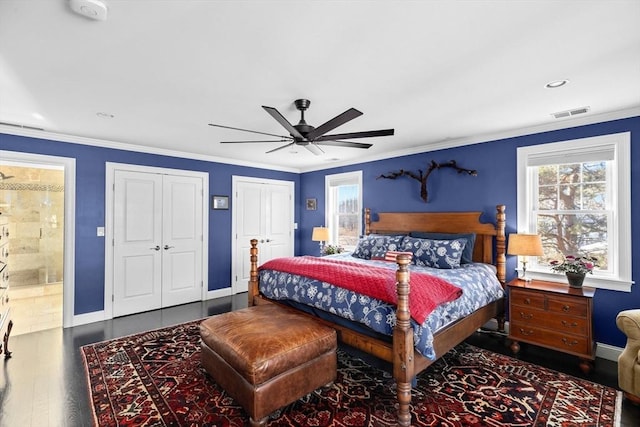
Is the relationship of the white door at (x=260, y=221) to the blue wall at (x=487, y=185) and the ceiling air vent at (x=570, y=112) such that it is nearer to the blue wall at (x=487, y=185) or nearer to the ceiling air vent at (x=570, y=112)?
the blue wall at (x=487, y=185)

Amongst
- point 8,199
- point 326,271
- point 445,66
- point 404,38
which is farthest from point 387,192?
point 8,199

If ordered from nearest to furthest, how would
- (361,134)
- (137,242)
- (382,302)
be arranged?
(382,302) < (361,134) < (137,242)

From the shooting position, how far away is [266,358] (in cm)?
204

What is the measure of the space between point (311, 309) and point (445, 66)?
2.30 m

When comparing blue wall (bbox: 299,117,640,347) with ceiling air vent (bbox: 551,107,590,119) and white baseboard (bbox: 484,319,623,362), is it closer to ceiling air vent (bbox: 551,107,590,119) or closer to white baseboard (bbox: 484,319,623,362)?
white baseboard (bbox: 484,319,623,362)

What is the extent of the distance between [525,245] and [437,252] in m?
0.89

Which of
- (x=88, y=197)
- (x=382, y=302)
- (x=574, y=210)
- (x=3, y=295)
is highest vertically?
(x=88, y=197)

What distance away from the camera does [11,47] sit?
194 cm

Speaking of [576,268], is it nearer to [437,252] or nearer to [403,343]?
[437,252]

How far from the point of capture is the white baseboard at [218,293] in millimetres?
5336

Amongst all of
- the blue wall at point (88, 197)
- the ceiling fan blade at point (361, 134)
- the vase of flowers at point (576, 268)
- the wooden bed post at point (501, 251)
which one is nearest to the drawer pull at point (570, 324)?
the vase of flowers at point (576, 268)

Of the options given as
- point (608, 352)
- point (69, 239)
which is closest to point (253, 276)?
point (69, 239)

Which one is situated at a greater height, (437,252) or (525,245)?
(525,245)

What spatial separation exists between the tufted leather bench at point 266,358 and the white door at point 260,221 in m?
3.13
